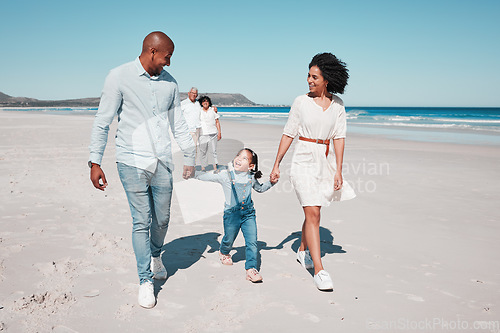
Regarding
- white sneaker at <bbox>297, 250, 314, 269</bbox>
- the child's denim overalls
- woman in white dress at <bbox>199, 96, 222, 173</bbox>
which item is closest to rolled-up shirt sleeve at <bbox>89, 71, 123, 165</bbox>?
the child's denim overalls

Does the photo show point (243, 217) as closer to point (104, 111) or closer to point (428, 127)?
point (104, 111)

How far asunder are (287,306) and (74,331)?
164cm

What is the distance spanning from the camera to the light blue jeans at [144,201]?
2998mm

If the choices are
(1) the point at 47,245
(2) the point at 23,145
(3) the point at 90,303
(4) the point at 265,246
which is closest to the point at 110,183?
(1) the point at 47,245

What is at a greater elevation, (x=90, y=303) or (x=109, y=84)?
(x=109, y=84)

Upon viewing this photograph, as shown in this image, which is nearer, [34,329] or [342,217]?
[34,329]

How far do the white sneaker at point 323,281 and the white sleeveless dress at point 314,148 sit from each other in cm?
67

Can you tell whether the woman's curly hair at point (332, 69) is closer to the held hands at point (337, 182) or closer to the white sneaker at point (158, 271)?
the held hands at point (337, 182)

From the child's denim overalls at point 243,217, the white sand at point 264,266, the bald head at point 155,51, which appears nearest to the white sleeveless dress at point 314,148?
the child's denim overalls at point 243,217

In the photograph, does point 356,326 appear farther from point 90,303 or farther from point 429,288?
point 90,303

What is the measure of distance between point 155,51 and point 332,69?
168cm

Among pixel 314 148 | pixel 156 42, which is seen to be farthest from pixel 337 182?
pixel 156 42

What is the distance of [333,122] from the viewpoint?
12.0 feet

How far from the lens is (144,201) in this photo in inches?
121
